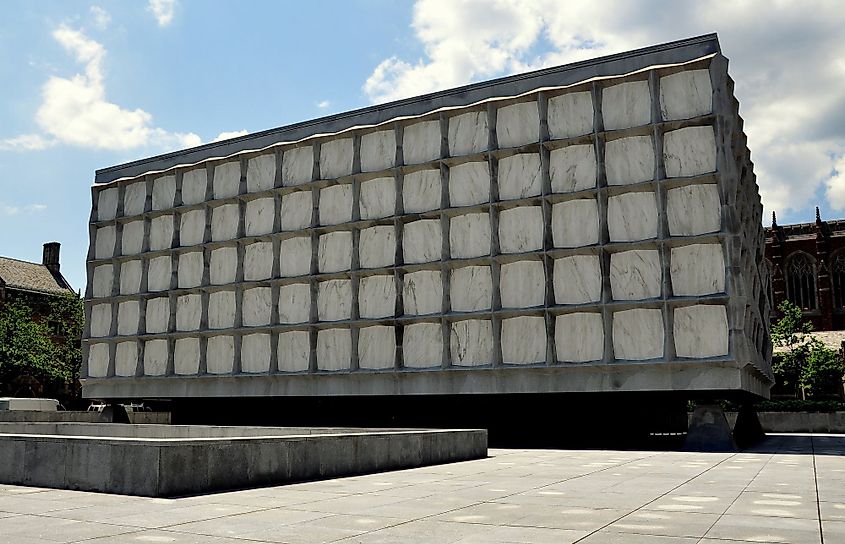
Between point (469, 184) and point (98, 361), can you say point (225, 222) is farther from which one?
point (469, 184)

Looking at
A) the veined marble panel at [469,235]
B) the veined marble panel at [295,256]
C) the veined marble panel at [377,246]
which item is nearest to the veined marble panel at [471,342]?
the veined marble panel at [469,235]

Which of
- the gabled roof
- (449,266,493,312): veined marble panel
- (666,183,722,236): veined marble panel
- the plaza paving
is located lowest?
the plaza paving

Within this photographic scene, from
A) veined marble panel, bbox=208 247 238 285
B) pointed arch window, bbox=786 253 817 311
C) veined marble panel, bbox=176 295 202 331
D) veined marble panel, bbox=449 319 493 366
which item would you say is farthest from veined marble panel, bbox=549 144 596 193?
pointed arch window, bbox=786 253 817 311

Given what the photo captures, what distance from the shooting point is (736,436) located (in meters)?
39.4

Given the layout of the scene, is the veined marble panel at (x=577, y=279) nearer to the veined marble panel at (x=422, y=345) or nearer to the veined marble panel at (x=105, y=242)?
the veined marble panel at (x=422, y=345)

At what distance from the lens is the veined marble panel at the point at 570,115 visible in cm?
3494

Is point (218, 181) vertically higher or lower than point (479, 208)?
higher

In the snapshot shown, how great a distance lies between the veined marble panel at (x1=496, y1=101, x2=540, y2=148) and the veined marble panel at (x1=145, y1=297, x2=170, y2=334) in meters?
23.4

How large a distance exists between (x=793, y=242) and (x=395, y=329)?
206 ft

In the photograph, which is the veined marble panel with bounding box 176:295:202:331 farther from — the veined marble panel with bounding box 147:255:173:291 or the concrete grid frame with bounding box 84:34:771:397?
the veined marble panel with bounding box 147:255:173:291

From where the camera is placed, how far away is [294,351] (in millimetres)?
42062

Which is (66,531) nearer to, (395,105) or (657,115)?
(657,115)

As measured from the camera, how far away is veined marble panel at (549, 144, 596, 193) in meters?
34.6

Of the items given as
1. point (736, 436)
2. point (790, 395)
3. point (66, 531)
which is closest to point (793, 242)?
point (790, 395)
